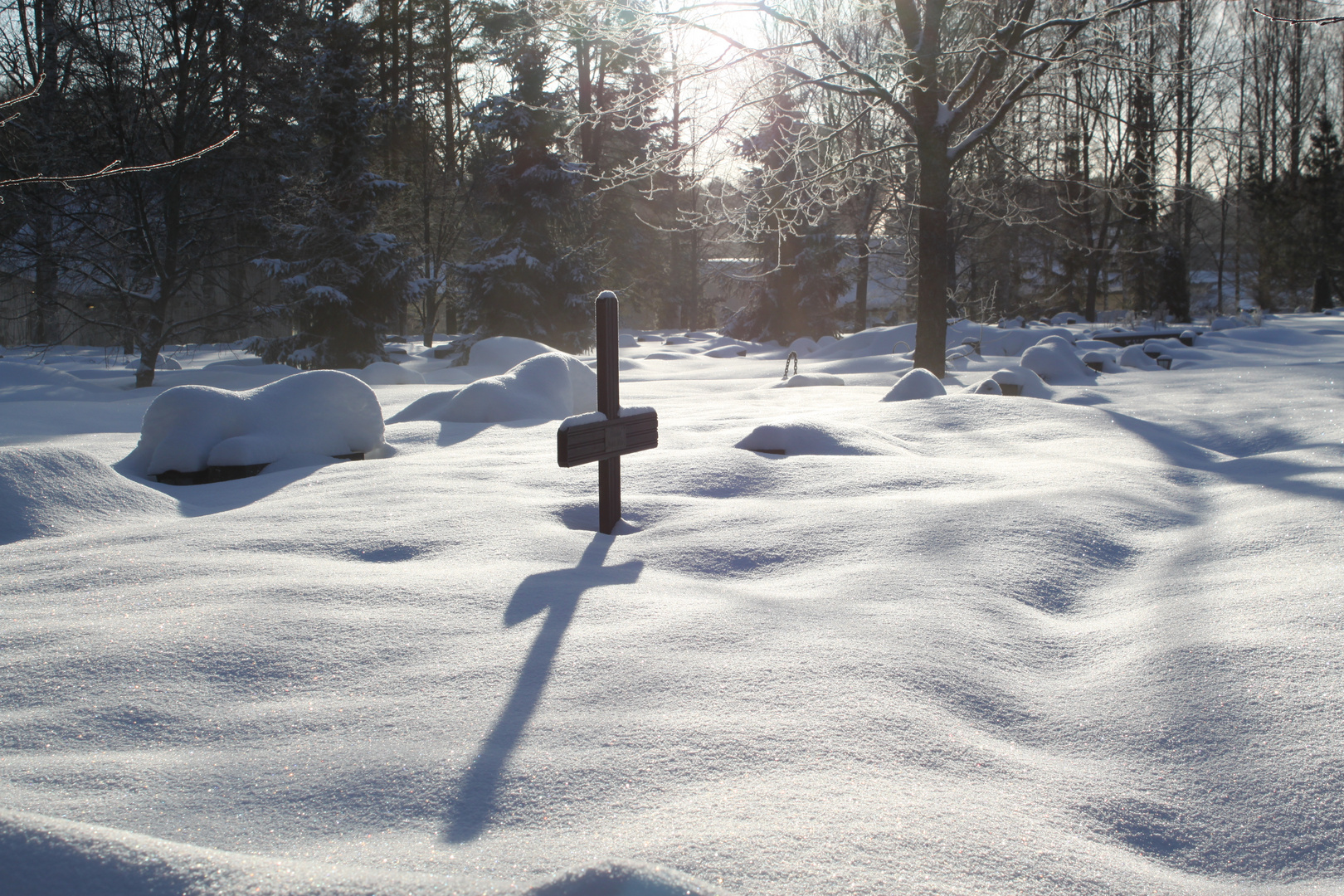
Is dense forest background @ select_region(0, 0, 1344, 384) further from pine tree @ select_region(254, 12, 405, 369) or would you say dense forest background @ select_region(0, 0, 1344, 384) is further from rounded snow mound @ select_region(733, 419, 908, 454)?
rounded snow mound @ select_region(733, 419, 908, 454)

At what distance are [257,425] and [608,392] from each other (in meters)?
3.01

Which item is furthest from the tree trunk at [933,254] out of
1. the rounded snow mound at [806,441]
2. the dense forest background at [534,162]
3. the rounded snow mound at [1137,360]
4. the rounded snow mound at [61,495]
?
the rounded snow mound at [61,495]

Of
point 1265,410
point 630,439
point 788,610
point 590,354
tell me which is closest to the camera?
point 788,610

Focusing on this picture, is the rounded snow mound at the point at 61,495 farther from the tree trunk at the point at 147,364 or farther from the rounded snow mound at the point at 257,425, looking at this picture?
the tree trunk at the point at 147,364

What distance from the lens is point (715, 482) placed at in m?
4.21

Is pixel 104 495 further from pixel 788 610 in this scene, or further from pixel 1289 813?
pixel 1289 813

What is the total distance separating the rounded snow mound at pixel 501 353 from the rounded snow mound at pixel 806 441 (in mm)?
6860

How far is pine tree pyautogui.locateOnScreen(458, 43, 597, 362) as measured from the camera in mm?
18266

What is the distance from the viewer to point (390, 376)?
1253 centimetres

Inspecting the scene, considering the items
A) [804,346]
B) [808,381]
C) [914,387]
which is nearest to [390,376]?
[808,381]

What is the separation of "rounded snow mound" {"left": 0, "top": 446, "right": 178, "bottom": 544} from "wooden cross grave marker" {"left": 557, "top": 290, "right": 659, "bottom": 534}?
82.0 inches

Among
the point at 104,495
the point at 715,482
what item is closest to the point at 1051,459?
the point at 715,482

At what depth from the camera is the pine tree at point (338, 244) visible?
1495cm

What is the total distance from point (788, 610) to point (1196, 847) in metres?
1.21
